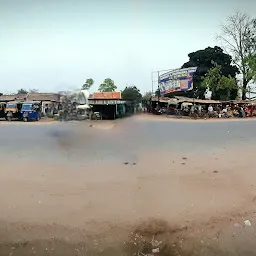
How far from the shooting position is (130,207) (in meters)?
7.57

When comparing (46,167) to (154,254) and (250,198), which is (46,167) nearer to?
(154,254)

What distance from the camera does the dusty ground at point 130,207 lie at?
6.44 m

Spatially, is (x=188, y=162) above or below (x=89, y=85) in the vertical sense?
below

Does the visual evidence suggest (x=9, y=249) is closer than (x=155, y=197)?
Yes

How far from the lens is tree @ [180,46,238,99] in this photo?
3215 centimetres

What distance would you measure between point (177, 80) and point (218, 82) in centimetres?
605

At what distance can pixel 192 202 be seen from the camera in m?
7.81

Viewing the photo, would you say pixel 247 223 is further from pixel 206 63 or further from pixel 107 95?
pixel 206 63

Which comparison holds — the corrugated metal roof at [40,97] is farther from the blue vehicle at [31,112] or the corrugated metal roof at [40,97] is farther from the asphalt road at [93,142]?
the asphalt road at [93,142]

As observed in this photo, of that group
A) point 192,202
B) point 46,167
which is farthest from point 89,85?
point 192,202

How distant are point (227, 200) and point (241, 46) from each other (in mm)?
27347

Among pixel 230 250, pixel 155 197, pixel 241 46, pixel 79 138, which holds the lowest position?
pixel 230 250

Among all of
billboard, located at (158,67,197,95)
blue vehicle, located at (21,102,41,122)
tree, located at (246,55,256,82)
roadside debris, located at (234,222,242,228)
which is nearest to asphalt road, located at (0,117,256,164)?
blue vehicle, located at (21,102,41,122)

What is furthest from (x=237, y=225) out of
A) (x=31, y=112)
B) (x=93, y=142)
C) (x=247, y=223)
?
(x=31, y=112)
